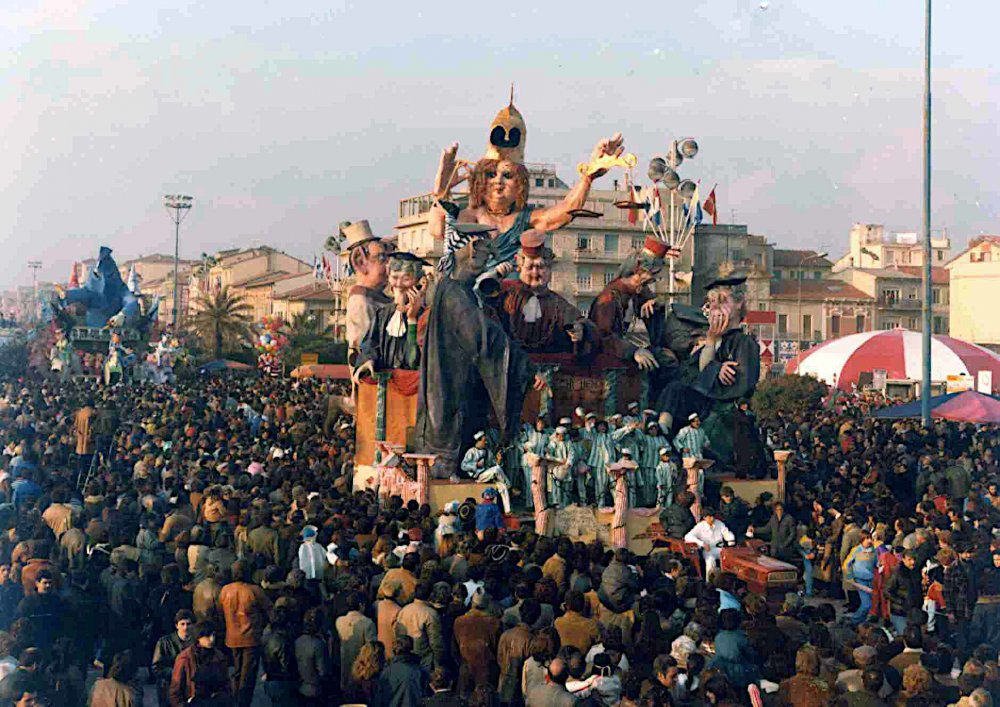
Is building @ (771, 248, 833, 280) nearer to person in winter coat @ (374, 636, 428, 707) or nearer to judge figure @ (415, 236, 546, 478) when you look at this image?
judge figure @ (415, 236, 546, 478)

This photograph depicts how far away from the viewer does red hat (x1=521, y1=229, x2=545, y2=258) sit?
23.1 metres

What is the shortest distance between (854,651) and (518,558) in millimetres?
4146

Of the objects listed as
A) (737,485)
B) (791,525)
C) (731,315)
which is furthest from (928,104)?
(791,525)

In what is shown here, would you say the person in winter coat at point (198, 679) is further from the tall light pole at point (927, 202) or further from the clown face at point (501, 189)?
the tall light pole at point (927, 202)

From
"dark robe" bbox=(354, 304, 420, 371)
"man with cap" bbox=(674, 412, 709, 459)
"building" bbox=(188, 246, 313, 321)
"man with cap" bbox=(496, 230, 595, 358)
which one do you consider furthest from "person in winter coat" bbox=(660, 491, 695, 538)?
"building" bbox=(188, 246, 313, 321)

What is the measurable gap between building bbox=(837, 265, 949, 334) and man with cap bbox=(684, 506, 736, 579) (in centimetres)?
6569

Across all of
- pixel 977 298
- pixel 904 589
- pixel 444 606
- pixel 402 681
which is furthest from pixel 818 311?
pixel 402 681

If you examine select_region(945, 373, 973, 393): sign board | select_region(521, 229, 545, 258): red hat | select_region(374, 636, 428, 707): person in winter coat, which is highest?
select_region(521, 229, 545, 258): red hat

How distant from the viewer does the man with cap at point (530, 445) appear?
20078mm

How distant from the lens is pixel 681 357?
23.9 meters

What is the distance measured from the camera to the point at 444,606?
452 inches

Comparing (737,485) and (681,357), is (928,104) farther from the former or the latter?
(737,485)

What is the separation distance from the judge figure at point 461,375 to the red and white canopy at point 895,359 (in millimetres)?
25495

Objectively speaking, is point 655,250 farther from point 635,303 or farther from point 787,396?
point 787,396
